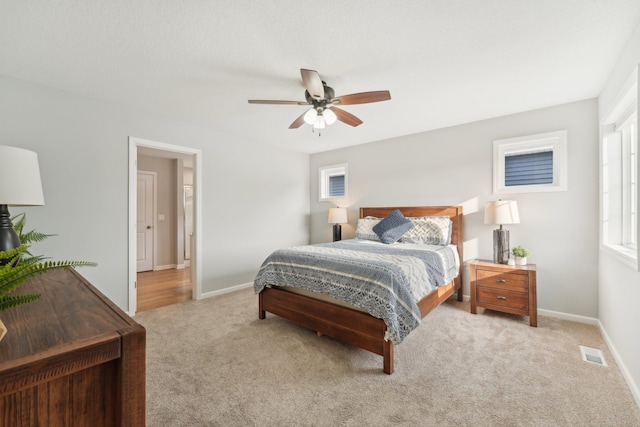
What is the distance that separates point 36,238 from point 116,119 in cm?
209

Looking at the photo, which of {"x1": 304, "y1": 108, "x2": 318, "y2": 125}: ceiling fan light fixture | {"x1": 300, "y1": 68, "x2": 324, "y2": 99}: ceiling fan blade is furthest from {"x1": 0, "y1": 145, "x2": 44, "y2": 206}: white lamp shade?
{"x1": 304, "y1": 108, "x2": 318, "y2": 125}: ceiling fan light fixture

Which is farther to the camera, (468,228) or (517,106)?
(468,228)

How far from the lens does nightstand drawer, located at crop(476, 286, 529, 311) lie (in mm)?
2927

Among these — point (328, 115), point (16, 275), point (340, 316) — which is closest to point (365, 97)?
point (328, 115)

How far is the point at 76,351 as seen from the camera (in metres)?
0.59

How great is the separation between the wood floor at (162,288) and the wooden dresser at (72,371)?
10.7 ft

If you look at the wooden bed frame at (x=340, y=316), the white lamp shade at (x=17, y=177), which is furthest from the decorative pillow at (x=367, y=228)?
the white lamp shade at (x=17, y=177)

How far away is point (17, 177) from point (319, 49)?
6.99ft

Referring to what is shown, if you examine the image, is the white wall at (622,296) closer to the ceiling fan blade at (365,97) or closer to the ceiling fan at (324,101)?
the ceiling fan blade at (365,97)

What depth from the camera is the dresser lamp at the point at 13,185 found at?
60.2 inches

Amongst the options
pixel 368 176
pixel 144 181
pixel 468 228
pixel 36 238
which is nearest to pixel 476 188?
pixel 468 228

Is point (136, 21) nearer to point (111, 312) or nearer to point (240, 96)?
point (240, 96)

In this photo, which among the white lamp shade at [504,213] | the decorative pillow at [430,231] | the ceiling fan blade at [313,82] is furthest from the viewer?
the decorative pillow at [430,231]

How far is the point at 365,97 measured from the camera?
2.28 m
